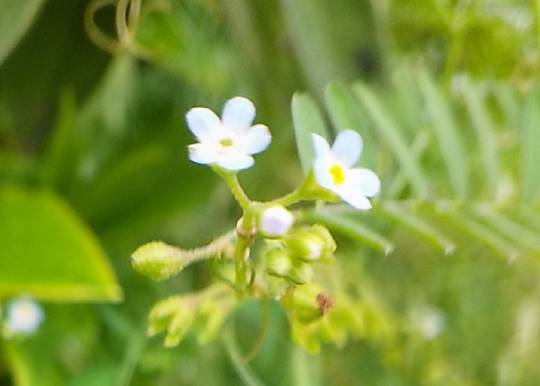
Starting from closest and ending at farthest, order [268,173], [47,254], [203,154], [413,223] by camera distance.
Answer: [203,154]
[413,223]
[47,254]
[268,173]

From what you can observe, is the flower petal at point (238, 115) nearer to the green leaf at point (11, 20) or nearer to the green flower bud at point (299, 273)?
the green flower bud at point (299, 273)

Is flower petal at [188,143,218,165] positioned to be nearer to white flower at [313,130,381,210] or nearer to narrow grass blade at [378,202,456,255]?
white flower at [313,130,381,210]

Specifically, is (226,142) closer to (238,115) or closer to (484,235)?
(238,115)

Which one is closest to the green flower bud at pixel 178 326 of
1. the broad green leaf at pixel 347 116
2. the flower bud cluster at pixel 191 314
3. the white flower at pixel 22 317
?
the flower bud cluster at pixel 191 314

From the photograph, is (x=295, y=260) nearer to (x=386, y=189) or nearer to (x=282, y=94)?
(x=386, y=189)

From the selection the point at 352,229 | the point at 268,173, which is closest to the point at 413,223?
the point at 352,229

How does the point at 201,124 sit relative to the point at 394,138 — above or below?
below

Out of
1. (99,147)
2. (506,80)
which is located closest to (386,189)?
(506,80)

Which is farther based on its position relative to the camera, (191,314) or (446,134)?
(446,134)
